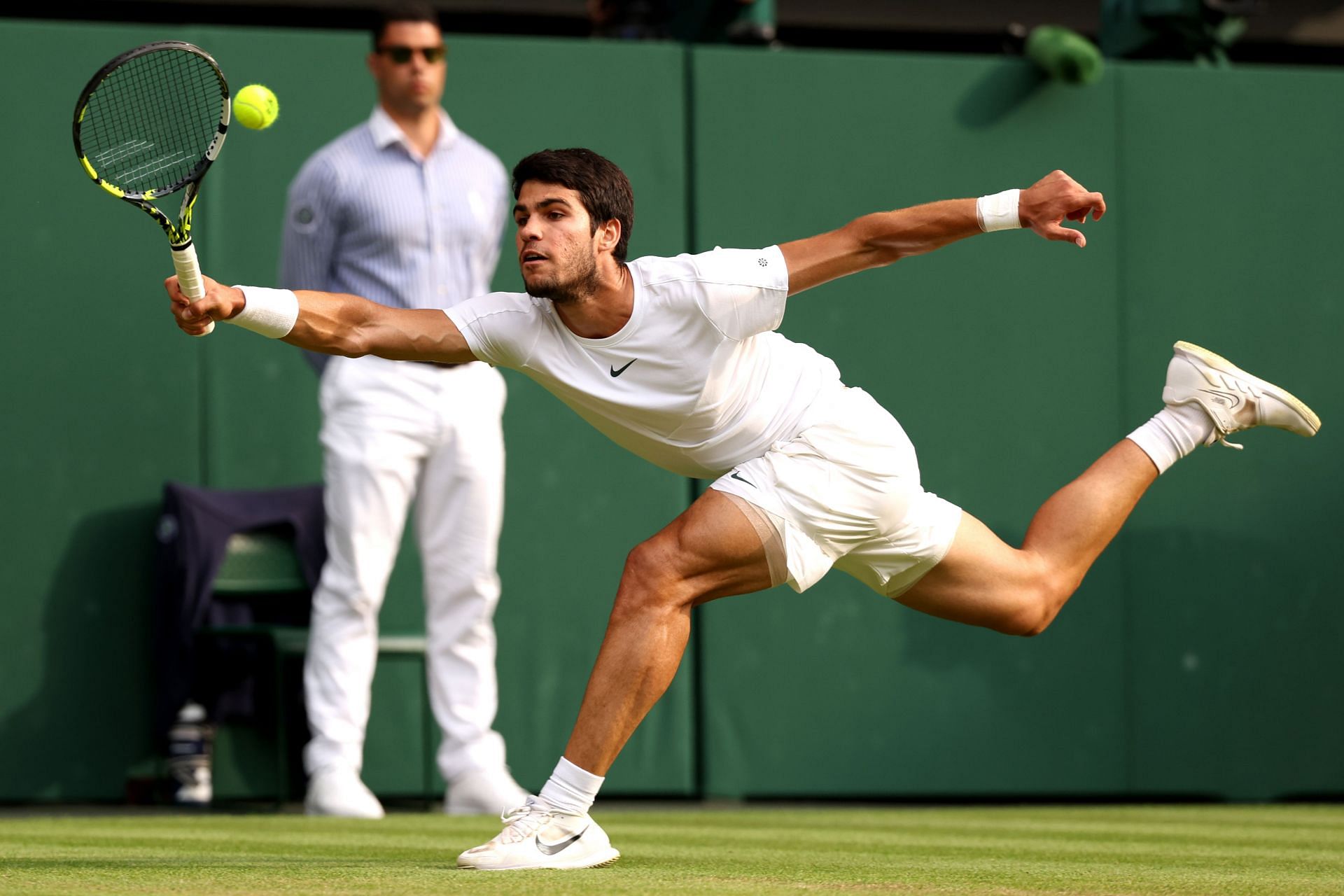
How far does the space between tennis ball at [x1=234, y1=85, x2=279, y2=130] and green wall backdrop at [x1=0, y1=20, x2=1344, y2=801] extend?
118 inches

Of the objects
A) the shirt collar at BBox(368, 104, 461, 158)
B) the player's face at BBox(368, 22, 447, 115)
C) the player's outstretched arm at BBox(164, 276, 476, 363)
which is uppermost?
the player's face at BBox(368, 22, 447, 115)

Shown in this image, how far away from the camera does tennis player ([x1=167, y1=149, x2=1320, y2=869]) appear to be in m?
Answer: 4.29

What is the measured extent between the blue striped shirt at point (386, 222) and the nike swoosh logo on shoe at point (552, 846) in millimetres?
3126

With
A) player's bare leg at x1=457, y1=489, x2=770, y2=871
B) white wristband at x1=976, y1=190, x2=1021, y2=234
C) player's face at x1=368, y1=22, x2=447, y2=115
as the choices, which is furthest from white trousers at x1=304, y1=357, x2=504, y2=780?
white wristband at x1=976, y1=190, x2=1021, y2=234

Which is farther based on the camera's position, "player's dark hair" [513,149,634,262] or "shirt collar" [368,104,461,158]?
"shirt collar" [368,104,461,158]

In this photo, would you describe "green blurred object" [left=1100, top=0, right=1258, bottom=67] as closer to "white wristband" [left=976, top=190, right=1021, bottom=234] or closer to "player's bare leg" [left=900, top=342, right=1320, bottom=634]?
"player's bare leg" [left=900, top=342, right=1320, bottom=634]

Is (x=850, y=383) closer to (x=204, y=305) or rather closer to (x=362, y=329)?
(x=362, y=329)

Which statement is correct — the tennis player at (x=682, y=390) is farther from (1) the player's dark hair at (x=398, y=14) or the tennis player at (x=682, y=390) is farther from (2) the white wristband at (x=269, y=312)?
(1) the player's dark hair at (x=398, y=14)

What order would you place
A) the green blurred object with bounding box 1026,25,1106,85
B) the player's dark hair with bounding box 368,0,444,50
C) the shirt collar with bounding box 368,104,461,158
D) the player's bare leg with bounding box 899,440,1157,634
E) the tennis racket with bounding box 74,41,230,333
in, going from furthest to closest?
the green blurred object with bounding box 1026,25,1106,85 → the shirt collar with bounding box 368,104,461,158 → the player's dark hair with bounding box 368,0,444,50 → the player's bare leg with bounding box 899,440,1157,634 → the tennis racket with bounding box 74,41,230,333

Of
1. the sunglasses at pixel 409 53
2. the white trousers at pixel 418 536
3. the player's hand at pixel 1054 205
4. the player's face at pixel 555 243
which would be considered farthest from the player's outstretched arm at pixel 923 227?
the sunglasses at pixel 409 53

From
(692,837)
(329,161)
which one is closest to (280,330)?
(692,837)

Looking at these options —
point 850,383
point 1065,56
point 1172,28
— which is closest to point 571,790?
point 850,383

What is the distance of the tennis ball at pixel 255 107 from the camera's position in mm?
4688

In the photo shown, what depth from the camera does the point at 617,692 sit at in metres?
4.26
